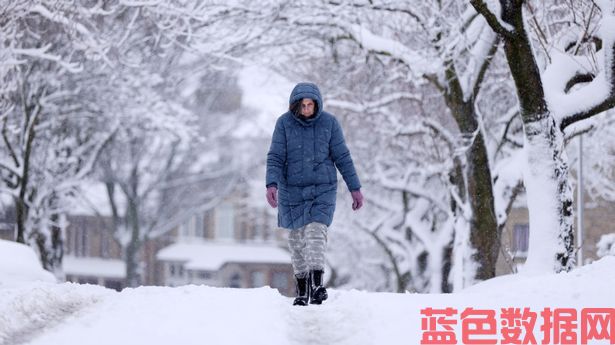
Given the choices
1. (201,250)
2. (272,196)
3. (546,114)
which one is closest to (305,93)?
(272,196)

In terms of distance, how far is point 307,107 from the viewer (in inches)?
282

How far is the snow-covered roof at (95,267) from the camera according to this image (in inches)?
1978

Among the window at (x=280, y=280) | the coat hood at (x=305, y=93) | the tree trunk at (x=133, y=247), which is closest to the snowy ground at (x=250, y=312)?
the coat hood at (x=305, y=93)

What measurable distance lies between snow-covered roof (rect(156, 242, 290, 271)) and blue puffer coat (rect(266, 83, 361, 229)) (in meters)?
42.2

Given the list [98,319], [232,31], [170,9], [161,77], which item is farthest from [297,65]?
[98,319]

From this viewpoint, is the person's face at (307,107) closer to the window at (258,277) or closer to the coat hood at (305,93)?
the coat hood at (305,93)

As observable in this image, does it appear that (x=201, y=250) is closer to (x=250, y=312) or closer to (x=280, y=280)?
(x=280, y=280)

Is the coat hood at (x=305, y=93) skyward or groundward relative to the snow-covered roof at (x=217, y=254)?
groundward

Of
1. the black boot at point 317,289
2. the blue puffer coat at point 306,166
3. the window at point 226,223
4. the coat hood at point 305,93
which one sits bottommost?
the black boot at point 317,289

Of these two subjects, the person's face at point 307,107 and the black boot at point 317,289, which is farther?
the black boot at point 317,289

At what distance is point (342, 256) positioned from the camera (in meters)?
36.0

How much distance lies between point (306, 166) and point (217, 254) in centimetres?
4442

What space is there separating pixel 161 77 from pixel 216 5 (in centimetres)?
762

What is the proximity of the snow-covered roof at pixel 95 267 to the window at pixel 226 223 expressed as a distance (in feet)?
21.0
